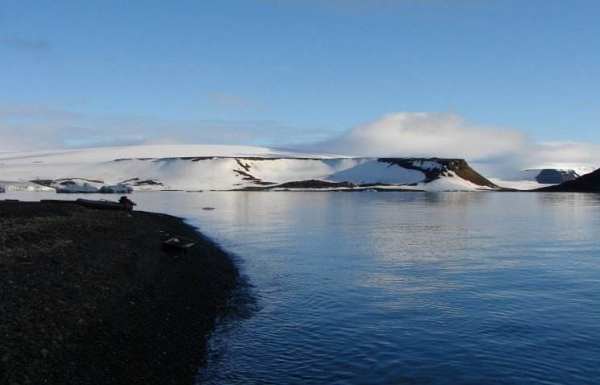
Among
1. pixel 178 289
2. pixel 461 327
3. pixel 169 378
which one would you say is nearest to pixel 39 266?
pixel 178 289

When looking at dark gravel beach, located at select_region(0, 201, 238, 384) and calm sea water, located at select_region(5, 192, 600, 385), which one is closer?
dark gravel beach, located at select_region(0, 201, 238, 384)

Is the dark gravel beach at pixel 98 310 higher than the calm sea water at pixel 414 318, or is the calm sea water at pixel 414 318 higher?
the dark gravel beach at pixel 98 310

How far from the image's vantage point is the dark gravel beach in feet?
44.3

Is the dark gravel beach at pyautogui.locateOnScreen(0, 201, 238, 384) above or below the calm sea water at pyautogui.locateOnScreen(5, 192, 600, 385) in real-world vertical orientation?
above

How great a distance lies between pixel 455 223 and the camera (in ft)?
235

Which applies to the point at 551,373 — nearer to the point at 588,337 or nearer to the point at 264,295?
the point at 588,337

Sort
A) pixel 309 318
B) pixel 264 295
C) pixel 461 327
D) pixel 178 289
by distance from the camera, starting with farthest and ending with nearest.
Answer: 1. pixel 264 295
2. pixel 178 289
3. pixel 309 318
4. pixel 461 327

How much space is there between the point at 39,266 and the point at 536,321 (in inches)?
641

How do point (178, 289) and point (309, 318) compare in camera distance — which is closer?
point (309, 318)

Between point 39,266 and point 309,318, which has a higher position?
point 39,266

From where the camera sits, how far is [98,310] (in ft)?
58.5

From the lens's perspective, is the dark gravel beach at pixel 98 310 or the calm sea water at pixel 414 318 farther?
the calm sea water at pixel 414 318

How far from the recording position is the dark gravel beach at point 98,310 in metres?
13.5

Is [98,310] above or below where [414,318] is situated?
above
